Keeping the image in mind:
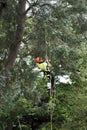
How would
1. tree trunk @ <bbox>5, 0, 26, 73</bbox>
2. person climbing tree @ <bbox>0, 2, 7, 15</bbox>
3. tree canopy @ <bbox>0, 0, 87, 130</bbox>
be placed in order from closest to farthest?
tree canopy @ <bbox>0, 0, 87, 130</bbox> → person climbing tree @ <bbox>0, 2, 7, 15</bbox> → tree trunk @ <bbox>5, 0, 26, 73</bbox>

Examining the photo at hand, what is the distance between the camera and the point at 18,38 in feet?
36.8

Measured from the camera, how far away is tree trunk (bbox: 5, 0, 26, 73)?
1099 centimetres

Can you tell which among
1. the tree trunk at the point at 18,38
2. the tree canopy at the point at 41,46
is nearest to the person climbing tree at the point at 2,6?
the tree canopy at the point at 41,46

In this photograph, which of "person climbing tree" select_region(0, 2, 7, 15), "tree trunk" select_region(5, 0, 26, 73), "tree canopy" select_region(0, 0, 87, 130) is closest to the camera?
"tree canopy" select_region(0, 0, 87, 130)

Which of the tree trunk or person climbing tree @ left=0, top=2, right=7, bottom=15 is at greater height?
person climbing tree @ left=0, top=2, right=7, bottom=15

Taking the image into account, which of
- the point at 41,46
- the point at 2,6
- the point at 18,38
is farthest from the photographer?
the point at 18,38

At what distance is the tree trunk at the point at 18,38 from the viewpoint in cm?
1099

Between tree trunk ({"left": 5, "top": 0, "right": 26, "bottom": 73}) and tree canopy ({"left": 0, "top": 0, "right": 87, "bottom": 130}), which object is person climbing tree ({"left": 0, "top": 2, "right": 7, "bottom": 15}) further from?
tree trunk ({"left": 5, "top": 0, "right": 26, "bottom": 73})

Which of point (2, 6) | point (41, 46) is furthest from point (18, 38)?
point (2, 6)

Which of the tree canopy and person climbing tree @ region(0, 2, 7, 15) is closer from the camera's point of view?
the tree canopy

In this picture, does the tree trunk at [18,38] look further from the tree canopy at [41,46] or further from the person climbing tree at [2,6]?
the person climbing tree at [2,6]

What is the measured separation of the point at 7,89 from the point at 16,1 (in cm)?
273

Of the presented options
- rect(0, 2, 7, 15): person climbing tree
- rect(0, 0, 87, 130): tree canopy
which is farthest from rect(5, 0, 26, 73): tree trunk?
rect(0, 2, 7, 15): person climbing tree

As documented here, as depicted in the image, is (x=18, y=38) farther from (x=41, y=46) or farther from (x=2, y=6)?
(x=2, y=6)
